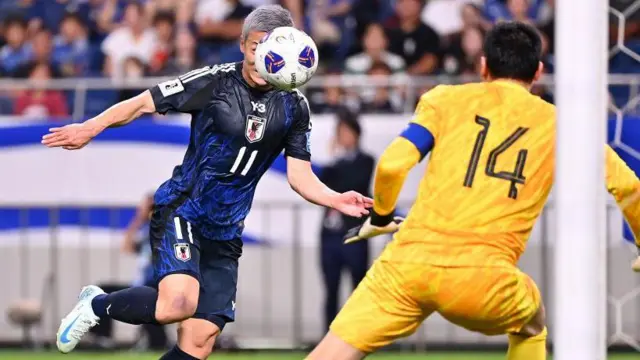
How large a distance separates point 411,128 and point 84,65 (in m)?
9.19

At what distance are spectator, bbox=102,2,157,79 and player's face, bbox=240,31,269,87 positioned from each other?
7.21 meters

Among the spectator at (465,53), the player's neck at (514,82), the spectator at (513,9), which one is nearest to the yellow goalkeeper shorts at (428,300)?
the player's neck at (514,82)

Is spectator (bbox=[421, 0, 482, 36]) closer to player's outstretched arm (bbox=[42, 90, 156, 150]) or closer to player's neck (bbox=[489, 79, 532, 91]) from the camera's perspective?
player's outstretched arm (bbox=[42, 90, 156, 150])

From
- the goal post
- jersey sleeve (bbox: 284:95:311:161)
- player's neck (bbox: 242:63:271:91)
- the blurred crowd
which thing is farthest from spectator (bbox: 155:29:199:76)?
the goal post

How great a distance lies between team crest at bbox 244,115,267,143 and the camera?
22.5 ft

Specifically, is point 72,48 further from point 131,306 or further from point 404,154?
point 404,154

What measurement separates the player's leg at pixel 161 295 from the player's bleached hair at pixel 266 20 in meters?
1.05

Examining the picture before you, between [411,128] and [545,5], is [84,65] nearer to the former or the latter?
[545,5]

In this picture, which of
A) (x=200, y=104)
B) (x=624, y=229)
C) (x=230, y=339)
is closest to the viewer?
(x=200, y=104)

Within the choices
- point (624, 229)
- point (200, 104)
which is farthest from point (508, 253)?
point (624, 229)

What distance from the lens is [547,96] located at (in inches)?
475

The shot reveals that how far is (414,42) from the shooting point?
519 inches

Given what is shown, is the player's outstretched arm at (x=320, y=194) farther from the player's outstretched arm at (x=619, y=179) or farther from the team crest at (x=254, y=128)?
the player's outstretched arm at (x=619, y=179)

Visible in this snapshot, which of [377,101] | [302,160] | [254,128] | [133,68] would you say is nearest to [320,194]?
[302,160]
